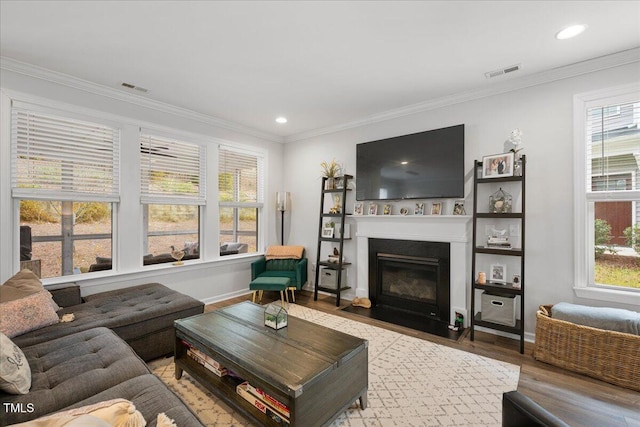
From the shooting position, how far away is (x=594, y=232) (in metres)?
2.80

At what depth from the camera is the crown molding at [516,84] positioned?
263 cm

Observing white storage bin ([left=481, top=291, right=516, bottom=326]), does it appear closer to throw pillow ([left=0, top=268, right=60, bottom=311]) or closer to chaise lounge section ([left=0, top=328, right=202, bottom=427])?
chaise lounge section ([left=0, top=328, right=202, bottom=427])

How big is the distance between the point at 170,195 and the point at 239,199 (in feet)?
3.61

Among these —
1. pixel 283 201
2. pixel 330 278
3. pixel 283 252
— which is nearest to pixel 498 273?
pixel 330 278

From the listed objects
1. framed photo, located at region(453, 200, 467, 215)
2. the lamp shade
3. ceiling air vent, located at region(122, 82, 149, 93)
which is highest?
ceiling air vent, located at region(122, 82, 149, 93)

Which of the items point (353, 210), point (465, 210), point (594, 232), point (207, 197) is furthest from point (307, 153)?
point (594, 232)

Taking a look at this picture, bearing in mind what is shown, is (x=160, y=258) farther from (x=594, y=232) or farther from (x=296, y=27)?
(x=594, y=232)

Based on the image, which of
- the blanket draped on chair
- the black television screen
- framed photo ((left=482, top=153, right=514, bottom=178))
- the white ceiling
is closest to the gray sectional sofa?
the blanket draped on chair

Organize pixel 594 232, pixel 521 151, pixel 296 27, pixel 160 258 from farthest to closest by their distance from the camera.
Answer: pixel 160 258
pixel 521 151
pixel 594 232
pixel 296 27

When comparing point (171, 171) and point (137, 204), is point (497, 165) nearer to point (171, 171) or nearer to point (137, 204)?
point (171, 171)

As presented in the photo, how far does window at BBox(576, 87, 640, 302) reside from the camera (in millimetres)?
2645

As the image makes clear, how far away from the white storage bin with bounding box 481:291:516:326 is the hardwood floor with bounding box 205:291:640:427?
264 millimetres

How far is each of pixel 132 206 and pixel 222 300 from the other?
185cm

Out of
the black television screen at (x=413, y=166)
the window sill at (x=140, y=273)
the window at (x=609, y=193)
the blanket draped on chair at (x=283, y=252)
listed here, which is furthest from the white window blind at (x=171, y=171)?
the window at (x=609, y=193)
